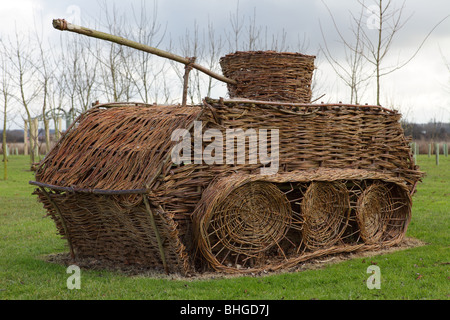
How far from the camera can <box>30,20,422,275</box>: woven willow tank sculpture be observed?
606cm

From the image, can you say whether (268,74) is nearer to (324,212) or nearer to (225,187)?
(324,212)

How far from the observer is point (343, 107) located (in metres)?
7.47

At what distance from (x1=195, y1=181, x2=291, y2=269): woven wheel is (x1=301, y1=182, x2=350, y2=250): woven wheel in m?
0.34

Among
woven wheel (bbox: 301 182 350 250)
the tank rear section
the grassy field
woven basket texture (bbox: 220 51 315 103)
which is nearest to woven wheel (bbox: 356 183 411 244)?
the tank rear section

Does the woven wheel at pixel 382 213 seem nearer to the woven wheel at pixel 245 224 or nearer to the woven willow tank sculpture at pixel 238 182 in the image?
the woven willow tank sculpture at pixel 238 182

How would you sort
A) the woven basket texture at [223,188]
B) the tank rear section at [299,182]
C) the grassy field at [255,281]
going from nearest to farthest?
the grassy field at [255,281], the woven basket texture at [223,188], the tank rear section at [299,182]

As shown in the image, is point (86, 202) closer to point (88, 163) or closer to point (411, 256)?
point (88, 163)

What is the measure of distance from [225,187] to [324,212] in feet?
6.12

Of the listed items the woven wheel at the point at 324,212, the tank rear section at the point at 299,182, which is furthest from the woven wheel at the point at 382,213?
the woven wheel at the point at 324,212

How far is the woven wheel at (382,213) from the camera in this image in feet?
25.1

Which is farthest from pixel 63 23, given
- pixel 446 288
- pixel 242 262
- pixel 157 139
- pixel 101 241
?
pixel 446 288

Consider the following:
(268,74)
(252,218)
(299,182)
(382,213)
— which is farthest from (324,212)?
(268,74)

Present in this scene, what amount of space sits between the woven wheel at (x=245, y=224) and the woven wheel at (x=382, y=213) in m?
1.50

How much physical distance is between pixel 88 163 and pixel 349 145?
355cm
